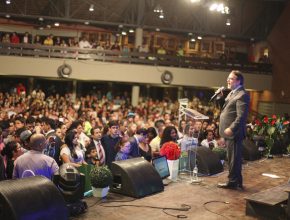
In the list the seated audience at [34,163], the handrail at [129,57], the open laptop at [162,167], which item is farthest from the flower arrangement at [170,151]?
the handrail at [129,57]

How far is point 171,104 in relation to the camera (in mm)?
17578

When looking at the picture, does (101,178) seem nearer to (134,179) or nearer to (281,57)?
(134,179)

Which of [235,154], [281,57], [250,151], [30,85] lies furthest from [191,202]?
[281,57]

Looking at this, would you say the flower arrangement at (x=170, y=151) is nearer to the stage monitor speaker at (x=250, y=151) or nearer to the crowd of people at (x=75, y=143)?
the crowd of people at (x=75, y=143)

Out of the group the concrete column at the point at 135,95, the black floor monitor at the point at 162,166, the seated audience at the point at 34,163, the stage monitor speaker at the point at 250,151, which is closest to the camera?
the seated audience at the point at 34,163

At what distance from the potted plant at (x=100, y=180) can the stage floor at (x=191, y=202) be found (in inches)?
3.4

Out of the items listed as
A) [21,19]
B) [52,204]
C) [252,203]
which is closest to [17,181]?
[52,204]

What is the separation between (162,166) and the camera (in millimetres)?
5473

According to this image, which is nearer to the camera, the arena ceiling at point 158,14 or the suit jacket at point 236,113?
the suit jacket at point 236,113

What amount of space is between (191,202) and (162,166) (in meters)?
0.99

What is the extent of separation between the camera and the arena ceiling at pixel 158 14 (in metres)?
17.3

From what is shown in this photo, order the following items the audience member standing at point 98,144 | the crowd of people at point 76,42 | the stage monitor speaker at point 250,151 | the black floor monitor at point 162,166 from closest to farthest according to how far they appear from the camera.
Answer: the black floor monitor at point 162,166 → the audience member standing at point 98,144 → the stage monitor speaker at point 250,151 → the crowd of people at point 76,42

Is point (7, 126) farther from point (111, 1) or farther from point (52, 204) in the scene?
point (111, 1)

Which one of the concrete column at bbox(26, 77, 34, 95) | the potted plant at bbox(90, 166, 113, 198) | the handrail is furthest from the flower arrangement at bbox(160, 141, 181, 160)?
the concrete column at bbox(26, 77, 34, 95)
